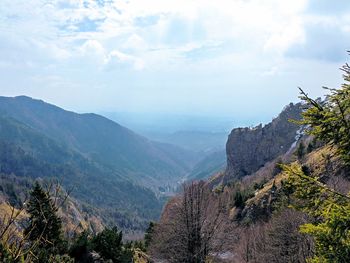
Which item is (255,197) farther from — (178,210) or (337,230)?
(337,230)

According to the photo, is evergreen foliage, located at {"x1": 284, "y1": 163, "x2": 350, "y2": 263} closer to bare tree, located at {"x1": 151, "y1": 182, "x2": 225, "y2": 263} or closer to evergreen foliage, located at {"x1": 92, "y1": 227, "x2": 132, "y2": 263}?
bare tree, located at {"x1": 151, "y1": 182, "x2": 225, "y2": 263}

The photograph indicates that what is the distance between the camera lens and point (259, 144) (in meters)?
172

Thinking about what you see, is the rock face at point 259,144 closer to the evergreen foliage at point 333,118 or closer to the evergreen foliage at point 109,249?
the evergreen foliage at point 109,249

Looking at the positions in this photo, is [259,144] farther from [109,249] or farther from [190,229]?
[109,249]

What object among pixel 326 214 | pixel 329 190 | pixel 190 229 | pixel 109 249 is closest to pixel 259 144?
pixel 190 229

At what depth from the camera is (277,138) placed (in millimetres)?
170750

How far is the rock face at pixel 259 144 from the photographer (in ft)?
550

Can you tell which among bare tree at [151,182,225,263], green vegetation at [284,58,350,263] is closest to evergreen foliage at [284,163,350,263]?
green vegetation at [284,58,350,263]

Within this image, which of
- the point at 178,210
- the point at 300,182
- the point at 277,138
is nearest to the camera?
the point at 300,182

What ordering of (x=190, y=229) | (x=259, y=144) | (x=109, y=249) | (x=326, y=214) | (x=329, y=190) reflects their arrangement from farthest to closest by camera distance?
(x=259, y=144), (x=190, y=229), (x=109, y=249), (x=329, y=190), (x=326, y=214)

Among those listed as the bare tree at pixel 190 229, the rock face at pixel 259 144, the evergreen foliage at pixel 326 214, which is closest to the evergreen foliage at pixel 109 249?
the bare tree at pixel 190 229

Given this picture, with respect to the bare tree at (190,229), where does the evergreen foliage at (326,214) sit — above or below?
above

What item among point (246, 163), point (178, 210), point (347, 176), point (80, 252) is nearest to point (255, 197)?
point (347, 176)

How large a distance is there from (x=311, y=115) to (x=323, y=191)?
1750 millimetres
